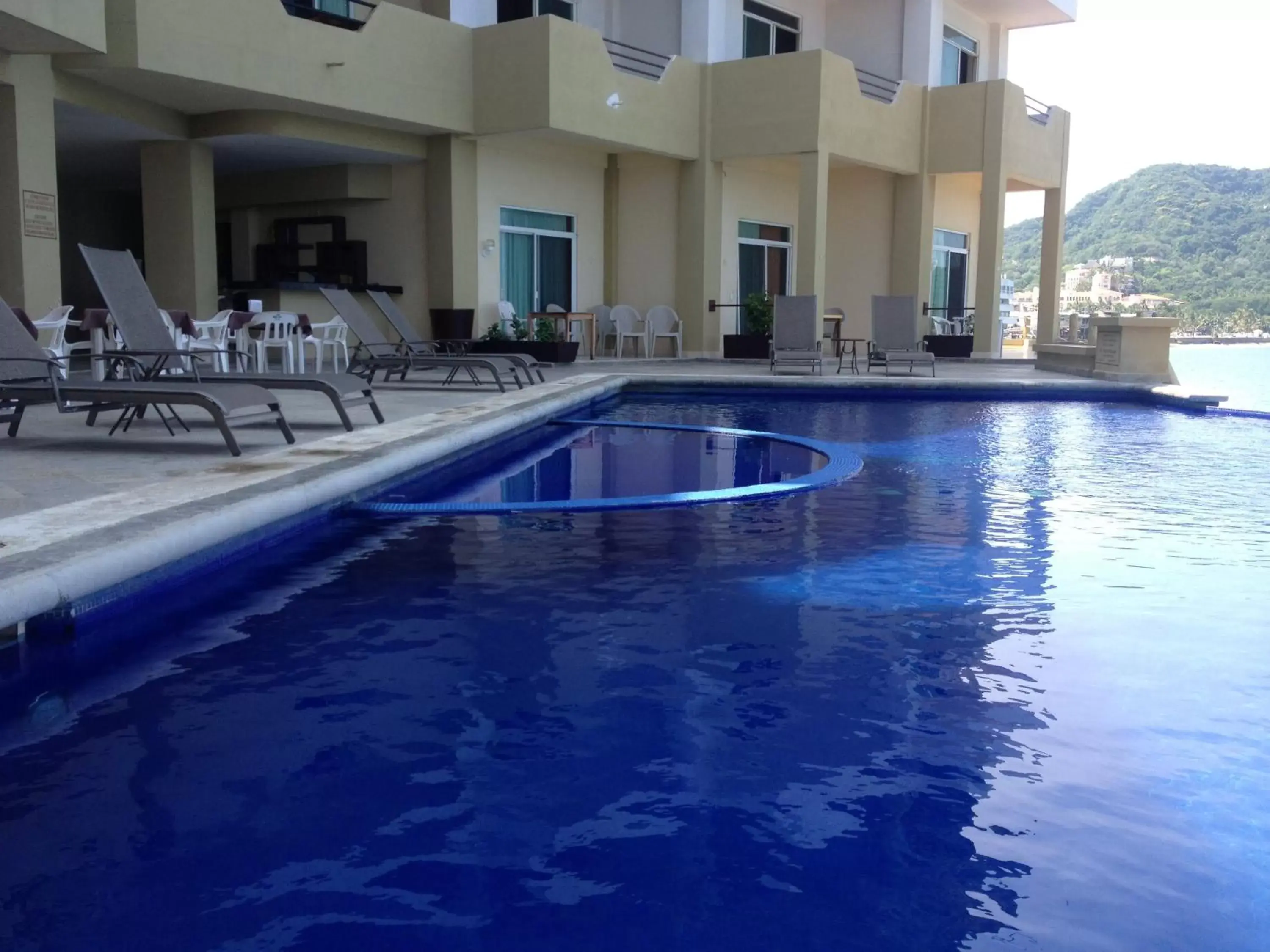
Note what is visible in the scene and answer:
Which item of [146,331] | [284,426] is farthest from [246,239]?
[284,426]

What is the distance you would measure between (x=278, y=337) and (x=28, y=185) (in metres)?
2.84

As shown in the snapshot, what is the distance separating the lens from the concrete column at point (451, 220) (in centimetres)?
1647

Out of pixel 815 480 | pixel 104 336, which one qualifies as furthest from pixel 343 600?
pixel 104 336

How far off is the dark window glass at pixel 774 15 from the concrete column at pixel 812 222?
374cm

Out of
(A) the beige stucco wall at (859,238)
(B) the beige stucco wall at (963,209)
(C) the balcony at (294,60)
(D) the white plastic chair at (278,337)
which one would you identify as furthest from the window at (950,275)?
(D) the white plastic chair at (278,337)

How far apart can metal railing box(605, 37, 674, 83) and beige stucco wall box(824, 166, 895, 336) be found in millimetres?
4288

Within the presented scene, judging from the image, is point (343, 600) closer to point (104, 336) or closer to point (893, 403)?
point (104, 336)

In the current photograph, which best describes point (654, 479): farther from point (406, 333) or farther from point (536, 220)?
point (536, 220)

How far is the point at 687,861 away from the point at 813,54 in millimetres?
17450

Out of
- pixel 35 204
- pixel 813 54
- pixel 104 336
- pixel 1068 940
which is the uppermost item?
pixel 813 54

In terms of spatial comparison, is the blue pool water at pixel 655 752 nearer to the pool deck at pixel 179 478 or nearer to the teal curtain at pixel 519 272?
the pool deck at pixel 179 478

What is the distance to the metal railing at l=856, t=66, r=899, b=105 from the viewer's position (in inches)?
829

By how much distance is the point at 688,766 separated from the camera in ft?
9.09

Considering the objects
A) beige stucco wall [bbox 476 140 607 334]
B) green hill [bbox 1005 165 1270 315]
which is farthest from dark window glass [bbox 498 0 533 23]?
green hill [bbox 1005 165 1270 315]
